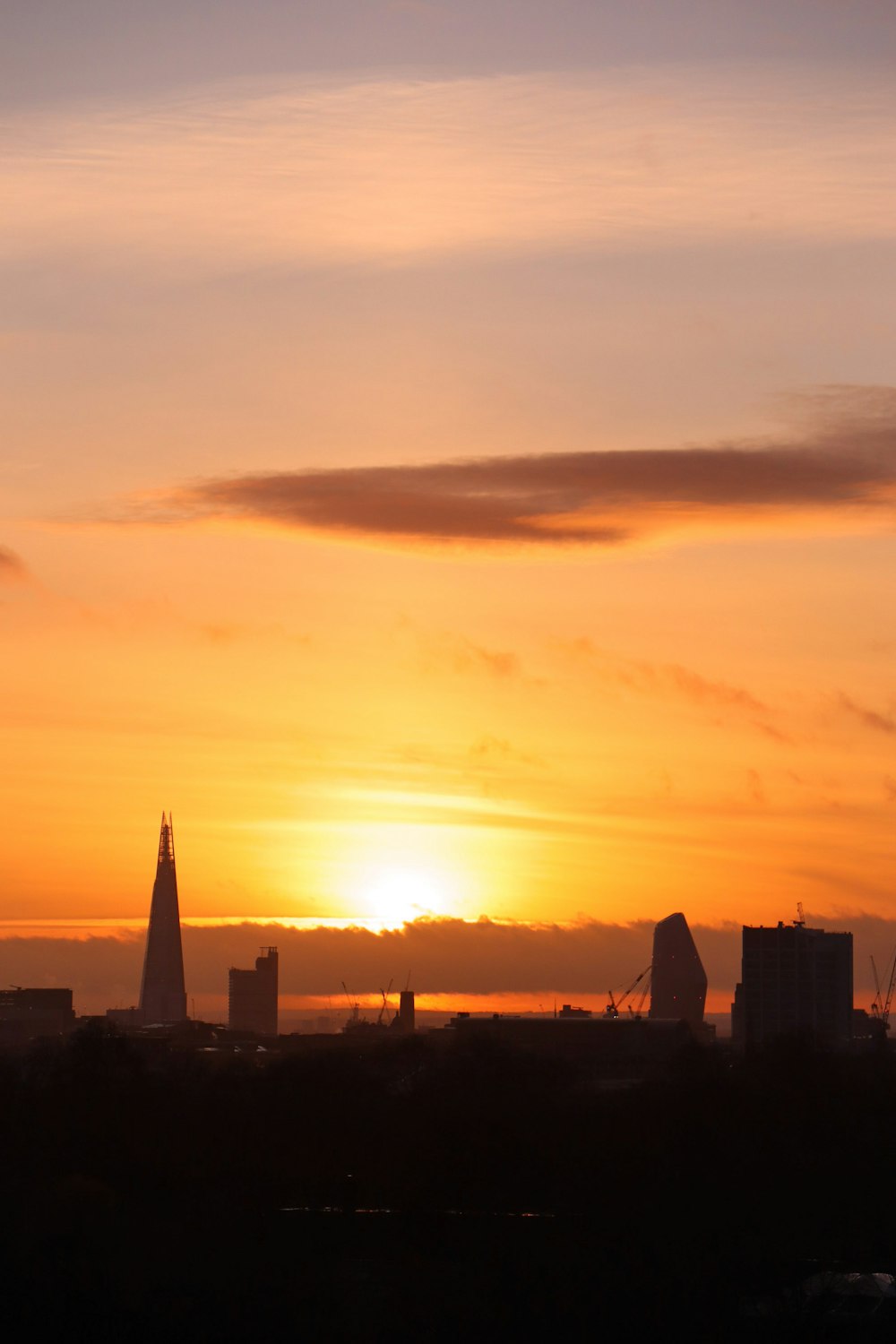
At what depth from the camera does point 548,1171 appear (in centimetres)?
9219

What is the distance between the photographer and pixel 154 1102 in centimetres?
10688

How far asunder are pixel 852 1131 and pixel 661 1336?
50335 mm

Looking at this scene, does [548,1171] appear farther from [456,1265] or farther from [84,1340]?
[84,1340]

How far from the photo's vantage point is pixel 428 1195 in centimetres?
8738

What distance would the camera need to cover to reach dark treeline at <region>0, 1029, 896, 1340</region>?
57938mm

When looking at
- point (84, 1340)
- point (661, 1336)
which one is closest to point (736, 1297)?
point (661, 1336)

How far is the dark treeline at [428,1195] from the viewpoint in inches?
2281

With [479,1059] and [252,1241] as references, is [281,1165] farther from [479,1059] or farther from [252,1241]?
[479,1059]

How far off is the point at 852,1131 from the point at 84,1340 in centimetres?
5889

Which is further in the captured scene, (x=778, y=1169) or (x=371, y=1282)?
(x=778, y=1169)

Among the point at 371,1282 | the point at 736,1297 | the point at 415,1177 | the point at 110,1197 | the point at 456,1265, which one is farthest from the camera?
the point at 415,1177

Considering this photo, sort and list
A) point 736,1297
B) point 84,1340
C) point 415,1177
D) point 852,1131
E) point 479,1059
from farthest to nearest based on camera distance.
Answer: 1. point 479,1059
2. point 852,1131
3. point 415,1177
4. point 736,1297
5. point 84,1340

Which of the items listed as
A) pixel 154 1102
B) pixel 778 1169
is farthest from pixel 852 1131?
pixel 154 1102

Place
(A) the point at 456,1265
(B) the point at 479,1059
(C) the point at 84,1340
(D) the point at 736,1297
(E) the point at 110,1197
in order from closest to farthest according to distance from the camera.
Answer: (C) the point at 84,1340, (D) the point at 736,1297, (A) the point at 456,1265, (E) the point at 110,1197, (B) the point at 479,1059
